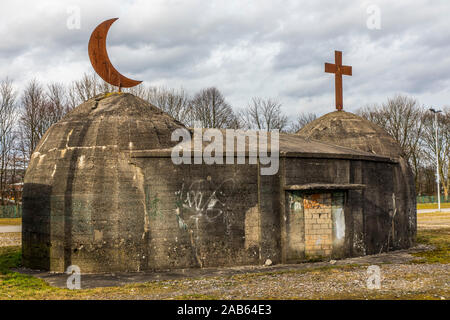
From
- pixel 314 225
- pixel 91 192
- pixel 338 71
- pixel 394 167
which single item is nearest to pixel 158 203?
pixel 91 192

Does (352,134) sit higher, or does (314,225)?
(352,134)

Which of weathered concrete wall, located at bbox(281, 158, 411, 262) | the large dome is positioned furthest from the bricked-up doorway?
the large dome

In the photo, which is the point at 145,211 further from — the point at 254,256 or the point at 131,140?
the point at 254,256

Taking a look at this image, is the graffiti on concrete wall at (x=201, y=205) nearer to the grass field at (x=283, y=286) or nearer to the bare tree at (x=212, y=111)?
the grass field at (x=283, y=286)

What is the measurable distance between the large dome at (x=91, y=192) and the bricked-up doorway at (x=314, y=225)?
4.00 meters

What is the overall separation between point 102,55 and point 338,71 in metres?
9.55

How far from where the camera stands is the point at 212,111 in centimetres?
3666

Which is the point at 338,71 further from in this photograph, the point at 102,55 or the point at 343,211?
the point at 102,55

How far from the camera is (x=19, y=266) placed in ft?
40.1

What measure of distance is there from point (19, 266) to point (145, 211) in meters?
Answer: 4.42

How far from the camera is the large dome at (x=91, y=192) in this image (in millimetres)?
10828

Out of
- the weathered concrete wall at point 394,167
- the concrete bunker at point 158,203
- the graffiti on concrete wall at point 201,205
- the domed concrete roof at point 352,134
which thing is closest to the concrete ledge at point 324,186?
the concrete bunker at point 158,203

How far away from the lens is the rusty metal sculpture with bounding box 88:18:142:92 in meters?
13.2
